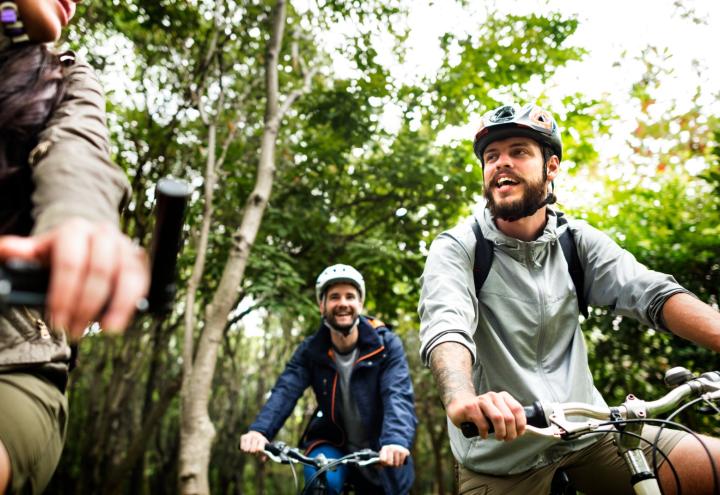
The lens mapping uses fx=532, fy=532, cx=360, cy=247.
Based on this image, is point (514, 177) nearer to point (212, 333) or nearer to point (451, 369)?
point (451, 369)

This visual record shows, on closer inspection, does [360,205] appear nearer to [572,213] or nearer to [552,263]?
[572,213]

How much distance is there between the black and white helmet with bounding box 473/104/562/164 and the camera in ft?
9.12

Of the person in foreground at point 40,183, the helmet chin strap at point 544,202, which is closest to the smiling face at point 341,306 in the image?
the helmet chin strap at point 544,202

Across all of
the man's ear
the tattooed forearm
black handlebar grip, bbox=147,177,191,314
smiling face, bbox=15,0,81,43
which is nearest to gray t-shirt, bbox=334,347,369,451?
the man's ear

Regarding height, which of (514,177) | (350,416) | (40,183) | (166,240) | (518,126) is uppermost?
(518,126)

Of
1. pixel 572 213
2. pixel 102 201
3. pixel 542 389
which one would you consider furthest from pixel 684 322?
pixel 572 213

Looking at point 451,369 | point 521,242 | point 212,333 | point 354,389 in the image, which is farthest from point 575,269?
point 212,333

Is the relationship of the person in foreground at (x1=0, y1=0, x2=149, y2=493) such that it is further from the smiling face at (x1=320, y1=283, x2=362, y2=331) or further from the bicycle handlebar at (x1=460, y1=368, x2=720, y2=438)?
the smiling face at (x1=320, y1=283, x2=362, y2=331)

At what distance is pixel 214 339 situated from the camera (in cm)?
593

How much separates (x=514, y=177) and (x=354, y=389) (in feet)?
7.90

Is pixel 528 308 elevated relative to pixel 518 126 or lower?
lower

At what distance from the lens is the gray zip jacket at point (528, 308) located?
2348 millimetres

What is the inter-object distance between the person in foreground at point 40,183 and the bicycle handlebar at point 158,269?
0.04 m

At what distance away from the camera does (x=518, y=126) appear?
9.09 feet
